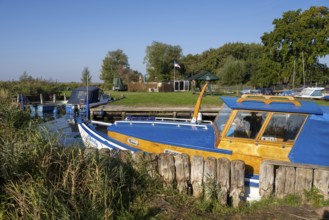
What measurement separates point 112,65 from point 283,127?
63.7 meters

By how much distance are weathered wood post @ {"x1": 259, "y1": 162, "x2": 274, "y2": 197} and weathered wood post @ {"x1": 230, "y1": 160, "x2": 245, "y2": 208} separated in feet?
1.25

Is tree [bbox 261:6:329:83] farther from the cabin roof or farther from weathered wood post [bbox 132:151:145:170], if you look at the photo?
weathered wood post [bbox 132:151:145:170]

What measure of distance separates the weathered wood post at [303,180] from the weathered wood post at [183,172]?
188 centimetres

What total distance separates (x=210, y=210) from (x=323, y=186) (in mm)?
2038

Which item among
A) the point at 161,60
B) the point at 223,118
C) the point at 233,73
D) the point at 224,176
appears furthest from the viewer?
the point at 161,60

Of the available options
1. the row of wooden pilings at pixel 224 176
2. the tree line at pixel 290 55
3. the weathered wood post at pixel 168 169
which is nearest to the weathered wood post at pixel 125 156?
the row of wooden pilings at pixel 224 176

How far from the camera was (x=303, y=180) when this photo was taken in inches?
182

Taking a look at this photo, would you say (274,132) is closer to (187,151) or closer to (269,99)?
(269,99)

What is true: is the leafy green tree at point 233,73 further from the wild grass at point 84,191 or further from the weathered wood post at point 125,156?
the weathered wood post at point 125,156

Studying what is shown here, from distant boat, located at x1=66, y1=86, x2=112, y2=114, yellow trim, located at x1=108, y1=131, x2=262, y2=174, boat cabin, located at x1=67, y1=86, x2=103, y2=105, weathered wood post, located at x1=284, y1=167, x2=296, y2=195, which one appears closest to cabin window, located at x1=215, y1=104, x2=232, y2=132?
yellow trim, located at x1=108, y1=131, x2=262, y2=174

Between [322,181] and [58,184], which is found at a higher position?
[58,184]

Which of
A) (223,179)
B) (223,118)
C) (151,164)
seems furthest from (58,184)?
(223,118)

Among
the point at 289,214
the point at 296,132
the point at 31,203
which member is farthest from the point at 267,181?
the point at 31,203

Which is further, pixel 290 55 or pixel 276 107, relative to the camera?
pixel 290 55
